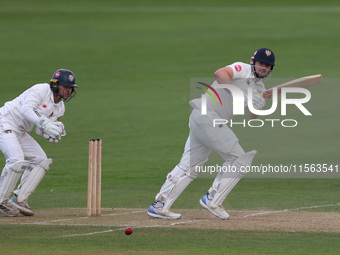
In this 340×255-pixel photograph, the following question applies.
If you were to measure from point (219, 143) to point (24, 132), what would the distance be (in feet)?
8.69

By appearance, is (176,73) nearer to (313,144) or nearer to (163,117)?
(163,117)

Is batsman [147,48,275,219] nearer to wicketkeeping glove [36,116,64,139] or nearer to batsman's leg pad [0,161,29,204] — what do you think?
wicketkeeping glove [36,116,64,139]

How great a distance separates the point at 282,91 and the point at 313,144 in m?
8.07

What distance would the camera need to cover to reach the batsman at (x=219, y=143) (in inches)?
421

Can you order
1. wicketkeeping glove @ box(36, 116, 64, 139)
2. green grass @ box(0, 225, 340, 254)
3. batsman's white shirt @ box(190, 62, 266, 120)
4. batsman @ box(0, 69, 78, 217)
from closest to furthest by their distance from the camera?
1. green grass @ box(0, 225, 340, 254)
2. batsman's white shirt @ box(190, 62, 266, 120)
3. wicketkeeping glove @ box(36, 116, 64, 139)
4. batsman @ box(0, 69, 78, 217)

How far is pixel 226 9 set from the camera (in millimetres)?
43375

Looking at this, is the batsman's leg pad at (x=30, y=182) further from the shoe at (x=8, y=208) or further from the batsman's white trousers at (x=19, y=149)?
the shoe at (x=8, y=208)

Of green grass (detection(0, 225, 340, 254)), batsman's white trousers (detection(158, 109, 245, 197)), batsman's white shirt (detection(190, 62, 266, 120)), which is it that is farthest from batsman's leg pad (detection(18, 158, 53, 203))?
batsman's white shirt (detection(190, 62, 266, 120))

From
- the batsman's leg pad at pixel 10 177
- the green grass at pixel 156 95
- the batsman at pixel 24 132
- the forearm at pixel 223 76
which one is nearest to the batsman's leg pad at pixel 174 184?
the green grass at pixel 156 95

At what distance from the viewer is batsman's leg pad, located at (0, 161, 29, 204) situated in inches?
437

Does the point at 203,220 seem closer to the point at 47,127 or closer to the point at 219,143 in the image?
the point at 219,143

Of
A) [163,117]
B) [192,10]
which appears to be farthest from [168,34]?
[163,117]

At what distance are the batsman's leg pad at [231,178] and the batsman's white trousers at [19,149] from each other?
91.4 inches

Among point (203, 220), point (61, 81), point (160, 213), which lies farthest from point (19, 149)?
point (203, 220)
